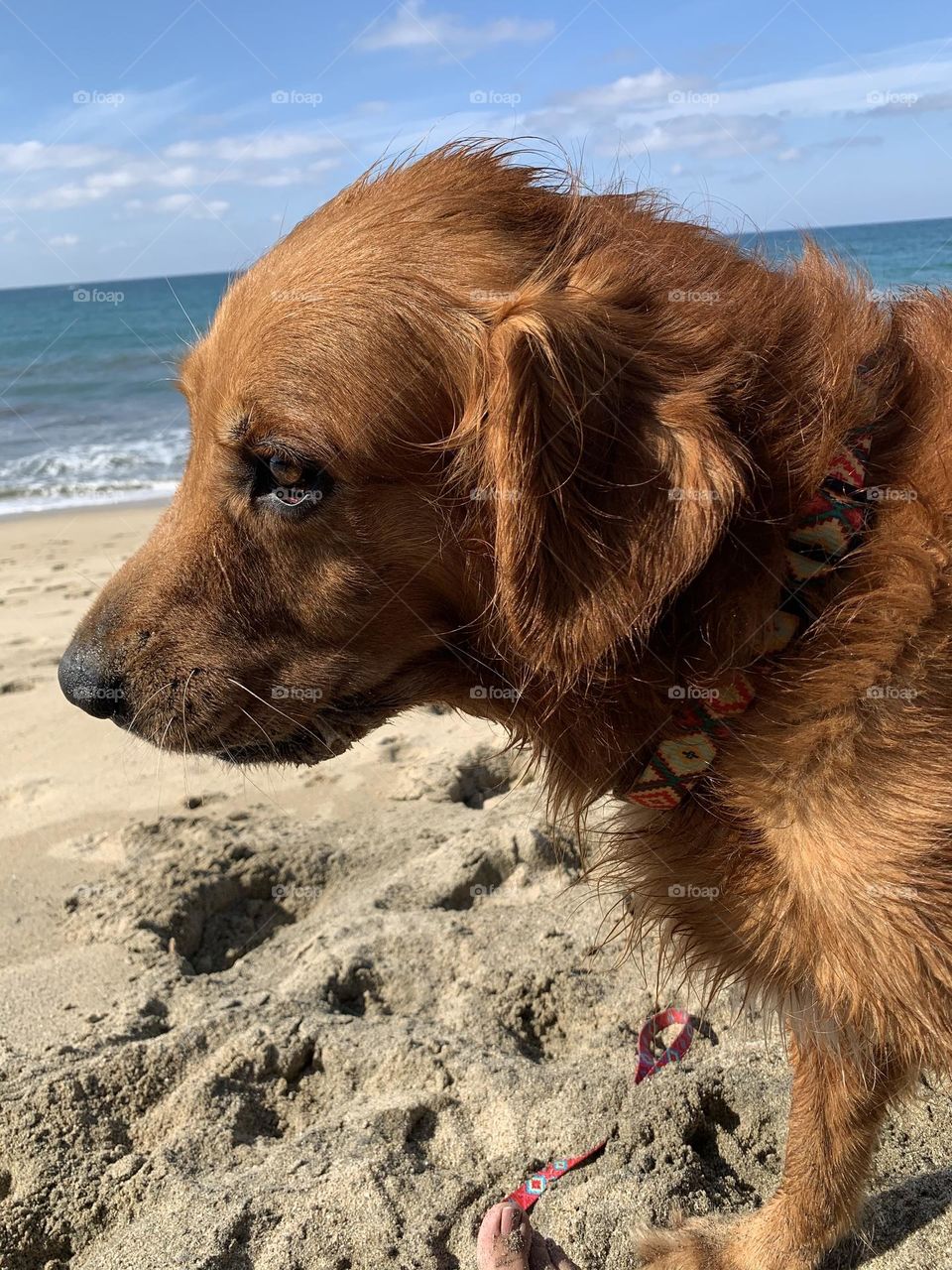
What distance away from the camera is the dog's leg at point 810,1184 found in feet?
8.13

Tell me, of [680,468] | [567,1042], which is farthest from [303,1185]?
[680,468]

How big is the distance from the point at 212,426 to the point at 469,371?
1.91 feet

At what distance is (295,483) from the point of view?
2.15 m

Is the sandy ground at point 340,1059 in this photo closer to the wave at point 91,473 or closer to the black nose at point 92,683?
the black nose at point 92,683

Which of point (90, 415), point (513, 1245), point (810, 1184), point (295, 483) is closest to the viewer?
point (295, 483)

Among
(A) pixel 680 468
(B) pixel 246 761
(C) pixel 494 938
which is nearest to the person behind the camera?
(A) pixel 680 468

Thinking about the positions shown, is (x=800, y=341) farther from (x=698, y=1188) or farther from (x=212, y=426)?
(x=698, y=1188)

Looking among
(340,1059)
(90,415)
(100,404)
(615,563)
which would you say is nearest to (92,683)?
(615,563)

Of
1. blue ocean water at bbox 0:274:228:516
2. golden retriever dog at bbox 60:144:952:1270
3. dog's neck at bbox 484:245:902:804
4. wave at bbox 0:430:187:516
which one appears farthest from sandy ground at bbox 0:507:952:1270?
wave at bbox 0:430:187:516

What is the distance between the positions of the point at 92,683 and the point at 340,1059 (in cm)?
136

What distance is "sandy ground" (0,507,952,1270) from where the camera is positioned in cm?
250

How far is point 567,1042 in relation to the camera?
3156 mm

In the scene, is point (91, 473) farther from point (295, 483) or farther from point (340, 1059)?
point (295, 483)

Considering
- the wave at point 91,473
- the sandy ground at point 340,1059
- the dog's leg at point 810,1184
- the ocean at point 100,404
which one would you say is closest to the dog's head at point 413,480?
the ocean at point 100,404
